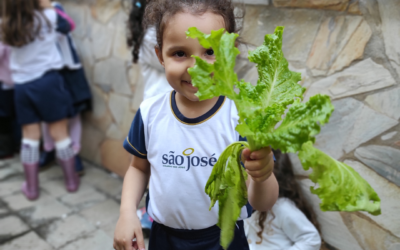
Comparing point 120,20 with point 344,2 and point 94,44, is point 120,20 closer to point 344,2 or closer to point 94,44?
point 94,44

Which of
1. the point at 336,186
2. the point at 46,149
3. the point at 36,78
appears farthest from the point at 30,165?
the point at 336,186

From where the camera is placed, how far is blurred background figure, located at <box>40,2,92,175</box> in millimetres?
3404

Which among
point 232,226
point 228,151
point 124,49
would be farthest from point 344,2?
point 124,49

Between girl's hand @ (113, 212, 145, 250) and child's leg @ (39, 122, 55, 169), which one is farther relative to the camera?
child's leg @ (39, 122, 55, 169)

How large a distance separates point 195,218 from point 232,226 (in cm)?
36

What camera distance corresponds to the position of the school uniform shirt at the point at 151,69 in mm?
2099

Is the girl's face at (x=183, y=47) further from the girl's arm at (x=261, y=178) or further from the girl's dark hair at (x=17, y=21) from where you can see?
the girl's dark hair at (x=17, y=21)

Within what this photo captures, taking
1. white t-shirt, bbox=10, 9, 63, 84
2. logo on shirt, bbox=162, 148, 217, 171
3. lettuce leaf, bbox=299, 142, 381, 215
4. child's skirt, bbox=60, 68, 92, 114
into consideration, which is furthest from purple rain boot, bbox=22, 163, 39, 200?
lettuce leaf, bbox=299, 142, 381, 215

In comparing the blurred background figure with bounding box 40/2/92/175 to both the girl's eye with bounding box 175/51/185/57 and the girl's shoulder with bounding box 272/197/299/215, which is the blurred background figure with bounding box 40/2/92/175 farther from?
the girl's eye with bounding box 175/51/185/57

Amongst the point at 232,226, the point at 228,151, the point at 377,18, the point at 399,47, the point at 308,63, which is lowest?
the point at 232,226

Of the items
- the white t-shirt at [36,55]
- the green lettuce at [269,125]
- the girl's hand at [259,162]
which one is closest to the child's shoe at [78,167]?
the white t-shirt at [36,55]

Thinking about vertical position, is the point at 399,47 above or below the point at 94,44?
above

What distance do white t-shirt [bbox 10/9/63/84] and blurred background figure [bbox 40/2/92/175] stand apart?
0.50ft

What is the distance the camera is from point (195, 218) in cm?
126
